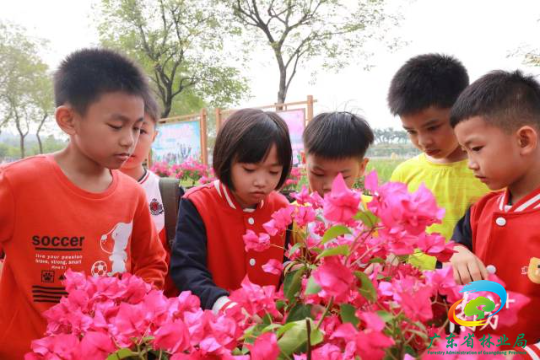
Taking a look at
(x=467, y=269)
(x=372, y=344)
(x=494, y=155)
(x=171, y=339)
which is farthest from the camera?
(x=494, y=155)

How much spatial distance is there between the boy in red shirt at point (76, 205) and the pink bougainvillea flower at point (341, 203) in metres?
0.92

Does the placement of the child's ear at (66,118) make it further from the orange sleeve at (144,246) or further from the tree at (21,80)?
the tree at (21,80)

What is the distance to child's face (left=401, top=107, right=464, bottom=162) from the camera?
1567mm

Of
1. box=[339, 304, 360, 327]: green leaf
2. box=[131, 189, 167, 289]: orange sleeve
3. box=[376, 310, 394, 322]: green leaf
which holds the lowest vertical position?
box=[131, 189, 167, 289]: orange sleeve

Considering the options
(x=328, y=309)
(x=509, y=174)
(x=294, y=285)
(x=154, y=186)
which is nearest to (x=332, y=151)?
(x=509, y=174)

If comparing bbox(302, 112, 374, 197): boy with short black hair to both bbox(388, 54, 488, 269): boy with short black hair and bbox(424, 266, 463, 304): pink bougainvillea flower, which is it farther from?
bbox(424, 266, 463, 304): pink bougainvillea flower

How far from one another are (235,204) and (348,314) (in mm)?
949

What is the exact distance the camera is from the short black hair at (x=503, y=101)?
3.69 ft

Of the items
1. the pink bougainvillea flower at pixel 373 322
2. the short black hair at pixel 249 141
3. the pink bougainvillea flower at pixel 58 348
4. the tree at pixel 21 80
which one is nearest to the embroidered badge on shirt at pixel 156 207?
the short black hair at pixel 249 141

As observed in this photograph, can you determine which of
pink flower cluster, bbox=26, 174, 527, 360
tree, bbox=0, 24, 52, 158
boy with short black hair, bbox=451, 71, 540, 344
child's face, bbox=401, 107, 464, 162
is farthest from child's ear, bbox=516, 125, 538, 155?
tree, bbox=0, 24, 52, 158

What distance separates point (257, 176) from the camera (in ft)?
4.29

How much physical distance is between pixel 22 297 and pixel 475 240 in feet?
4.54

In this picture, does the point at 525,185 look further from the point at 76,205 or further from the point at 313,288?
the point at 76,205

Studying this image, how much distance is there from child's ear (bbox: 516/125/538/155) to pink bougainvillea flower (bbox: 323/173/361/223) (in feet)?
2.74
